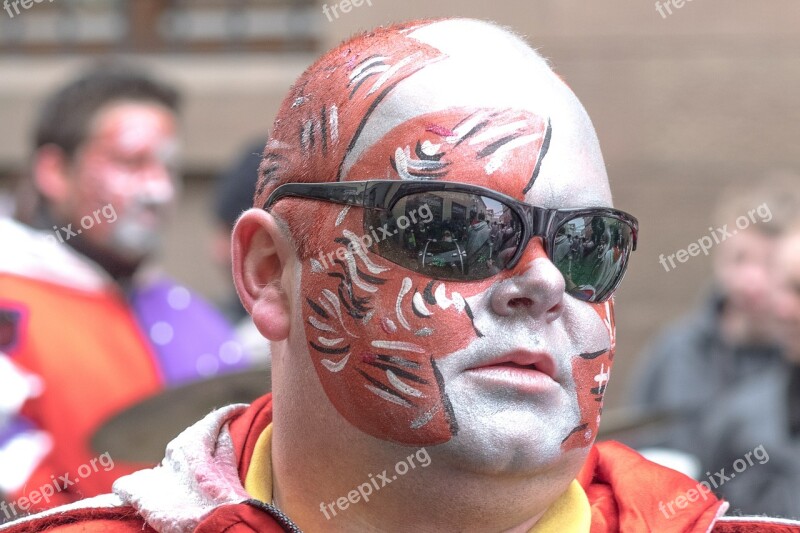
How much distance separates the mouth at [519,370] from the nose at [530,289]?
6 centimetres

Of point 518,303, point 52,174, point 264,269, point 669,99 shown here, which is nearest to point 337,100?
point 264,269

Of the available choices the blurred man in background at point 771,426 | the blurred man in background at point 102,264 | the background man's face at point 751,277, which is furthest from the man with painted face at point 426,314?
the background man's face at point 751,277

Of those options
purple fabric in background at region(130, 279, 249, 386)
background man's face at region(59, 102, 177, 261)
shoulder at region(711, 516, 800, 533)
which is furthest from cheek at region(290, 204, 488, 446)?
background man's face at region(59, 102, 177, 261)

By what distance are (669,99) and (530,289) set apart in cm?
612

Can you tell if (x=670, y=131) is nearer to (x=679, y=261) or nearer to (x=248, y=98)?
(x=679, y=261)

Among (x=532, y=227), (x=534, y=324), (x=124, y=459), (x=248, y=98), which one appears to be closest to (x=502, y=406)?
(x=534, y=324)

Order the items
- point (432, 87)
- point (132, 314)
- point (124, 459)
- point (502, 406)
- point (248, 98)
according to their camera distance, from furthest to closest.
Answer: point (248, 98) → point (132, 314) → point (124, 459) → point (432, 87) → point (502, 406)

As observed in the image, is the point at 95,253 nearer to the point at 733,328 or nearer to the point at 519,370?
the point at 733,328

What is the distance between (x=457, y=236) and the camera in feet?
5.82

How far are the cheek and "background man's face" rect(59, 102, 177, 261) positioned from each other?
2.64m

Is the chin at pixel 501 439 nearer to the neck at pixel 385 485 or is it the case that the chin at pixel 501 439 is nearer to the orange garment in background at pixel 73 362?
the neck at pixel 385 485

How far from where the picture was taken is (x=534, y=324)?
1.77 metres

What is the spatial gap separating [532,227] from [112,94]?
2977 mm

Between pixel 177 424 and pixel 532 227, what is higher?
pixel 532 227
